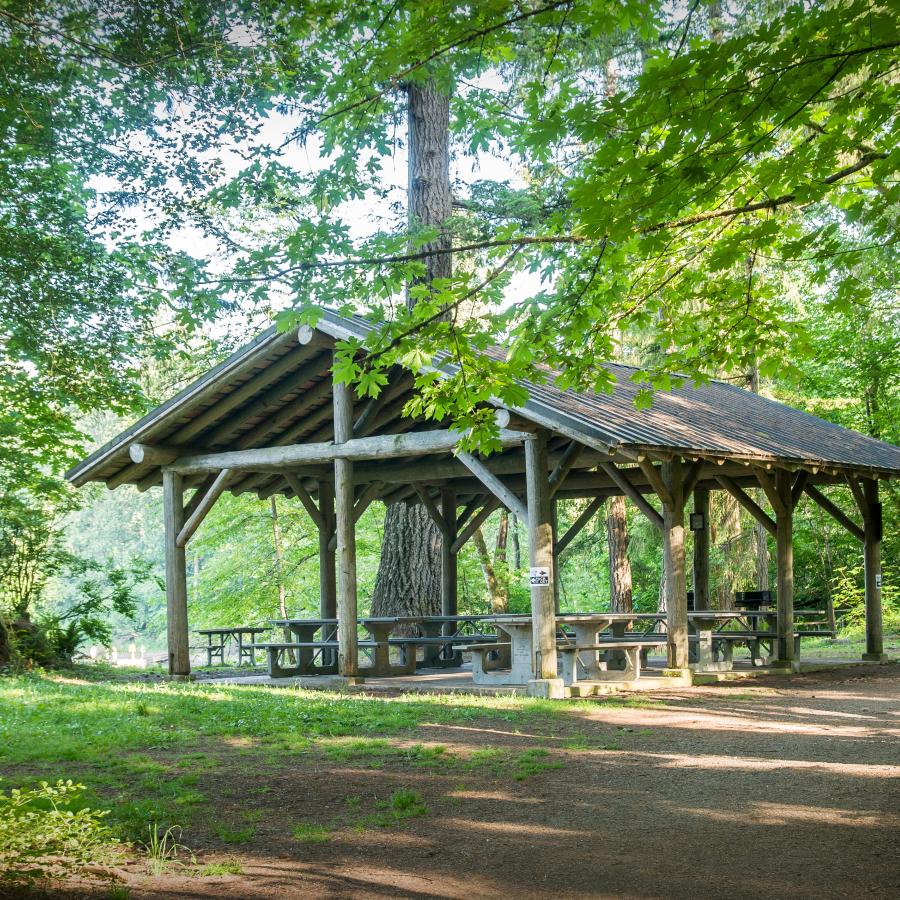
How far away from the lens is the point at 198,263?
21.0 feet

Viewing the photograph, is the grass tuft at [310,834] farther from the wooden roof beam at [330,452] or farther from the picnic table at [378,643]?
the picnic table at [378,643]

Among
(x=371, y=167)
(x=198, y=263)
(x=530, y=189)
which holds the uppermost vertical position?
(x=530, y=189)

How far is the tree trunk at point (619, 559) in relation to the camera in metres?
22.9

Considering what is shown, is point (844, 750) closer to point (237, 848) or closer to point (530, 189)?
point (237, 848)

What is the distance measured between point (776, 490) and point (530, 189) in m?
8.79

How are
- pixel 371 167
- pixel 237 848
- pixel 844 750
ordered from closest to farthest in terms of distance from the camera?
1. pixel 237 848
2. pixel 844 750
3. pixel 371 167

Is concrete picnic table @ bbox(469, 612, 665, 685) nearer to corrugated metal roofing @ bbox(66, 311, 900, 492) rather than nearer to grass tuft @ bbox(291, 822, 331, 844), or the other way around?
corrugated metal roofing @ bbox(66, 311, 900, 492)

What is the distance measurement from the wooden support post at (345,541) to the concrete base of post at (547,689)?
264 cm

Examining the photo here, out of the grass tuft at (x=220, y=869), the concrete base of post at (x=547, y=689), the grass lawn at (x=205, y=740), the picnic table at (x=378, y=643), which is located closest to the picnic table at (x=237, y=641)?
the picnic table at (x=378, y=643)

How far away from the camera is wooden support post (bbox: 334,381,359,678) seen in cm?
1305

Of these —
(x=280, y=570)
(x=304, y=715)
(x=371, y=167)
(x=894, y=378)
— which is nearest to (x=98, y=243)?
(x=371, y=167)

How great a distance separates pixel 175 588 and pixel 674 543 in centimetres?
688

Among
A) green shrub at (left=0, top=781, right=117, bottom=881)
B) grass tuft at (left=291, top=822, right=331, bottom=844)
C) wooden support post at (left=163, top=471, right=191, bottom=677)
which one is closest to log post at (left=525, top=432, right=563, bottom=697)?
wooden support post at (left=163, top=471, right=191, bottom=677)

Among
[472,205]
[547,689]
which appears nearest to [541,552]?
[547,689]
